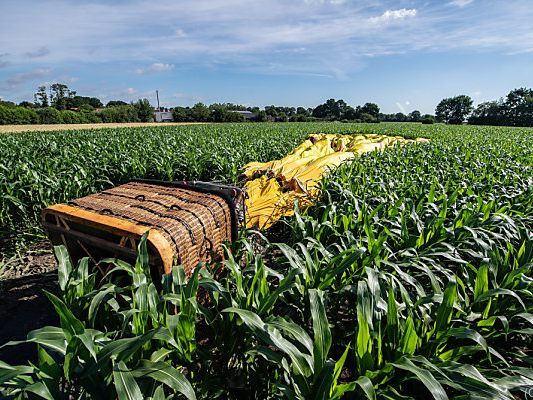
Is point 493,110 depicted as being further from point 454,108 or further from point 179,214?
point 179,214

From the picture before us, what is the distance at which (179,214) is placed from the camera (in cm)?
247

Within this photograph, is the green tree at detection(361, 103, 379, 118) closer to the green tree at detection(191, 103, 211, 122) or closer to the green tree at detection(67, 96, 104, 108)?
the green tree at detection(191, 103, 211, 122)

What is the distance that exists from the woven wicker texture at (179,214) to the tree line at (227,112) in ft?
176

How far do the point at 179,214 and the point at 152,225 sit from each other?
0.92ft

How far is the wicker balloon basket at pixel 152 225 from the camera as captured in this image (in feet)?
Result: 7.13

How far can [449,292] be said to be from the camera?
5.02 ft

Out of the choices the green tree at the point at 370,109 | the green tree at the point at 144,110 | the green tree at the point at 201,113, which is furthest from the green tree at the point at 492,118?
the green tree at the point at 144,110

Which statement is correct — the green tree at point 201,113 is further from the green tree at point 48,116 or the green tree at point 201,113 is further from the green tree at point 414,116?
the green tree at point 414,116

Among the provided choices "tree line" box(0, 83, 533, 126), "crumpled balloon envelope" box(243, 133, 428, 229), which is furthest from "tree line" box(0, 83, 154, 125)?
"crumpled balloon envelope" box(243, 133, 428, 229)

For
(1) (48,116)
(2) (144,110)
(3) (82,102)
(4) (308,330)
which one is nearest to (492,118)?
(2) (144,110)

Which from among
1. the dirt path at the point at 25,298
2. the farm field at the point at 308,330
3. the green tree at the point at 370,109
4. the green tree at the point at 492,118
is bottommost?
the dirt path at the point at 25,298

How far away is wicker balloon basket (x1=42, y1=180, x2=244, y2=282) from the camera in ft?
7.13

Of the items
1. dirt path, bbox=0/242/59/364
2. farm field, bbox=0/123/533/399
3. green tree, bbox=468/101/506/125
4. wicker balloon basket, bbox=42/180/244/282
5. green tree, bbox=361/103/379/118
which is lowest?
dirt path, bbox=0/242/59/364

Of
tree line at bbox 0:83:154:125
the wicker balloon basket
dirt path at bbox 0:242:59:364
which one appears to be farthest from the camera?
tree line at bbox 0:83:154:125
